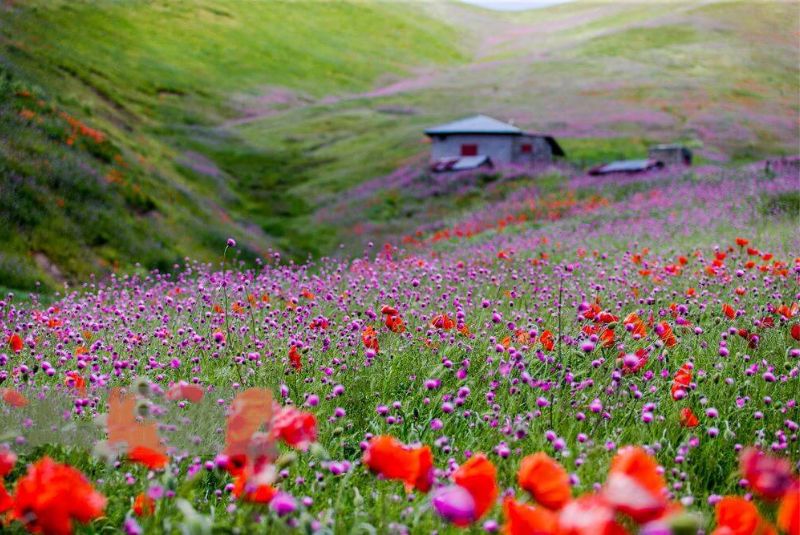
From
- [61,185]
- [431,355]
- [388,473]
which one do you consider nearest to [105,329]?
[431,355]

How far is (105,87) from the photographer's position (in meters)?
49.3

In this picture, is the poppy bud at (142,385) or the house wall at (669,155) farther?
the house wall at (669,155)

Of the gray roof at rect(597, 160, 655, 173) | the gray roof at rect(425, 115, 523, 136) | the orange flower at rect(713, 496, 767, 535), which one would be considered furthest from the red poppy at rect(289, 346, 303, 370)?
the gray roof at rect(425, 115, 523, 136)

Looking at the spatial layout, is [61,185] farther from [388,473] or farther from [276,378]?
[388,473]

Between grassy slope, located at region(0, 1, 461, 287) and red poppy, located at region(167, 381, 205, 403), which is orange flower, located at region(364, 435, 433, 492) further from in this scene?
grassy slope, located at region(0, 1, 461, 287)

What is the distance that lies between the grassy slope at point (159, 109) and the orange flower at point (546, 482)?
12.0m

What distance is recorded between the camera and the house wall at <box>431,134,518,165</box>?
4275cm

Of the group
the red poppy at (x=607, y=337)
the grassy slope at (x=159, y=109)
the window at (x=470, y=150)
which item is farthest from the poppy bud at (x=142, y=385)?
the window at (x=470, y=150)

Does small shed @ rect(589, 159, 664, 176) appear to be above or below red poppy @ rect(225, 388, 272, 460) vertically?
below

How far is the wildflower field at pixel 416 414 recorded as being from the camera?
2.08m

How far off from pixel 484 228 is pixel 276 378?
63.1 ft

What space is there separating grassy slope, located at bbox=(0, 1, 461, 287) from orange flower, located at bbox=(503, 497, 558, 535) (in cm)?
1203

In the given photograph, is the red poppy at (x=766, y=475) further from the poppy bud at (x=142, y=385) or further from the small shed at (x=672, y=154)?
the small shed at (x=672, y=154)

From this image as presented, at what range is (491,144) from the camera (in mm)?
43094
